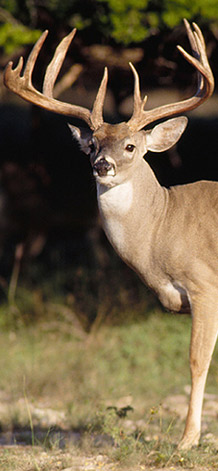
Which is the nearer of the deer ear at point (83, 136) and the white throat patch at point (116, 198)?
the white throat patch at point (116, 198)

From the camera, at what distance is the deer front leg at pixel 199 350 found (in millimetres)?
4949

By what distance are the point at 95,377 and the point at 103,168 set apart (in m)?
3.57

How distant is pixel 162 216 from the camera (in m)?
5.31

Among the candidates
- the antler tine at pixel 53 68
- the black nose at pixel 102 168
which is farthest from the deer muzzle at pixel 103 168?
the antler tine at pixel 53 68

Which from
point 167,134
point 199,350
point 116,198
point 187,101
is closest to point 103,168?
point 116,198

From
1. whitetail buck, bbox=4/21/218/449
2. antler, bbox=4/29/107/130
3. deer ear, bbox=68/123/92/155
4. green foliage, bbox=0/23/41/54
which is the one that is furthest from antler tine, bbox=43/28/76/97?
green foliage, bbox=0/23/41/54

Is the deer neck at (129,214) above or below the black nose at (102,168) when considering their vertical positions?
below

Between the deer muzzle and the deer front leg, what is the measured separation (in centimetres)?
107

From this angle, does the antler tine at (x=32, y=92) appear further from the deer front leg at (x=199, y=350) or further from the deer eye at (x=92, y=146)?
the deer front leg at (x=199, y=350)

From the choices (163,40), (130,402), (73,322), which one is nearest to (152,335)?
(73,322)

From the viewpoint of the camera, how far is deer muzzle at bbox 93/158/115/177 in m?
4.85

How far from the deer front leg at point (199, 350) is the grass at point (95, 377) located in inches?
5.9

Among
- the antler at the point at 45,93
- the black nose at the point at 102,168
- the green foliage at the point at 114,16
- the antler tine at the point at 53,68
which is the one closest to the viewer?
the black nose at the point at 102,168

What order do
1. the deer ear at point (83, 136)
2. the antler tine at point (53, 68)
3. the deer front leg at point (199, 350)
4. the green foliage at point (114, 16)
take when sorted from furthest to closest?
1. the green foliage at point (114, 16)
2. the antler tine at point (53, 68)
3. the deer ear at point (83, 136)
4. the deer front leg at point (199, 350)
